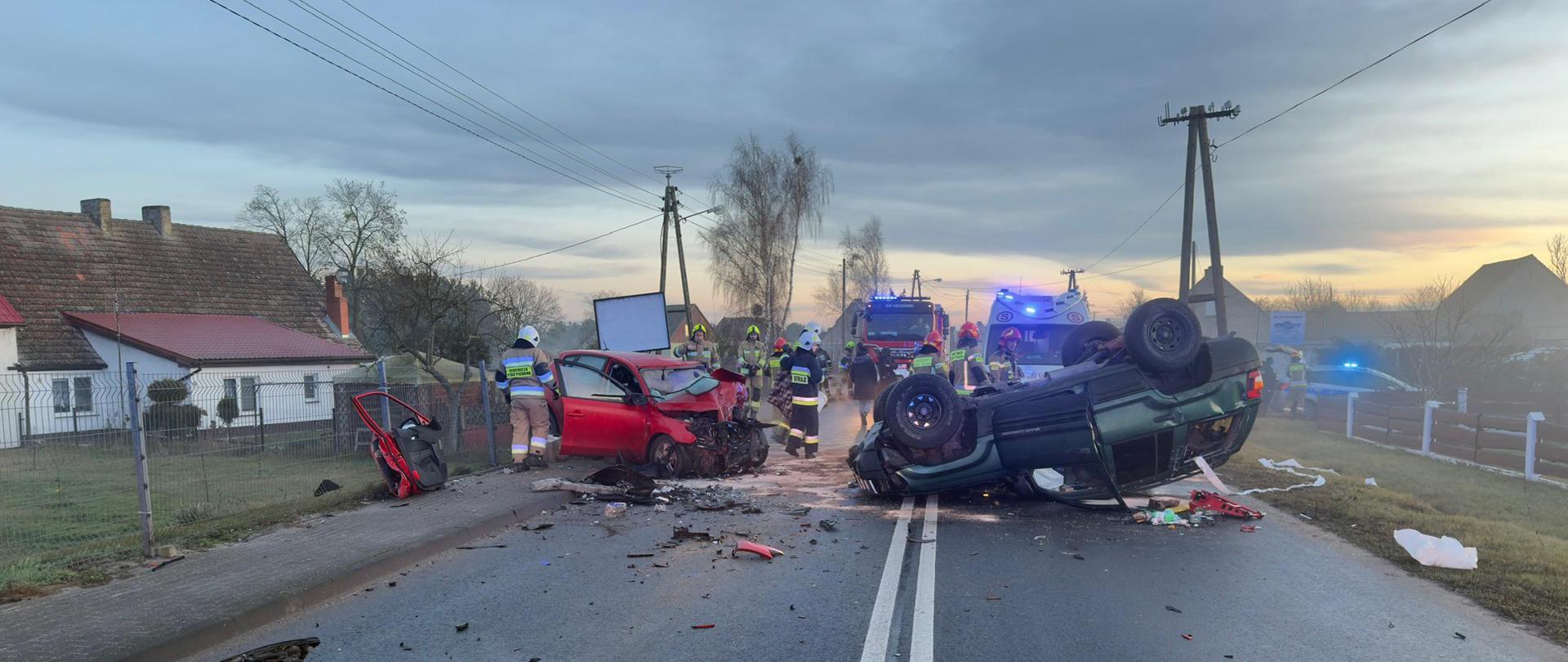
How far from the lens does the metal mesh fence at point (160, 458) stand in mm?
7680

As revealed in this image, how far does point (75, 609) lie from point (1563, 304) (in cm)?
7434

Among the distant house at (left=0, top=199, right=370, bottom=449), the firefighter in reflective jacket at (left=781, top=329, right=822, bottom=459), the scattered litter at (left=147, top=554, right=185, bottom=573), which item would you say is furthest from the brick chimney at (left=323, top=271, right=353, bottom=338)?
the scattered litter at (left=147, top=554, right=185, bottom=573)

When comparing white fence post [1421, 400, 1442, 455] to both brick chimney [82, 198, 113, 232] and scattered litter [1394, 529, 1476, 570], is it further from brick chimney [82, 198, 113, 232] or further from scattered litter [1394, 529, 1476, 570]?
brick chimney [82, 198, 113, 232]

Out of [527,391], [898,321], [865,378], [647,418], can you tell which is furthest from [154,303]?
[647,418]

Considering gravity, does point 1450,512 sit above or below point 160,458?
below

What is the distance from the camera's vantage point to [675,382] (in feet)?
38.5

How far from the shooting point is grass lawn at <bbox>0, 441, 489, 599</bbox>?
714 cm

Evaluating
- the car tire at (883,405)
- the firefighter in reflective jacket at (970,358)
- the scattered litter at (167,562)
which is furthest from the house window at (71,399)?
the firefighter in reflective jacket at (970,358)

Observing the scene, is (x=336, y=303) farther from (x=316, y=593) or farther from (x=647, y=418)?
(x=316, y=593)

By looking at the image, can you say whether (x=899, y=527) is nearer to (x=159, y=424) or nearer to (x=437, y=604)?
(x=437, y=604)

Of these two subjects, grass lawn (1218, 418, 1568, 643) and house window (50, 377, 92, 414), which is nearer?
grass lawn (1218, 418, 1568, 643)

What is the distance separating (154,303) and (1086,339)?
101 feet

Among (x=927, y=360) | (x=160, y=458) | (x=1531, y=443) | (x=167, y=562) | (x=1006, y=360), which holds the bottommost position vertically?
(x=1531, y=443)

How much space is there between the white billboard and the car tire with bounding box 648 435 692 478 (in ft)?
35.2
